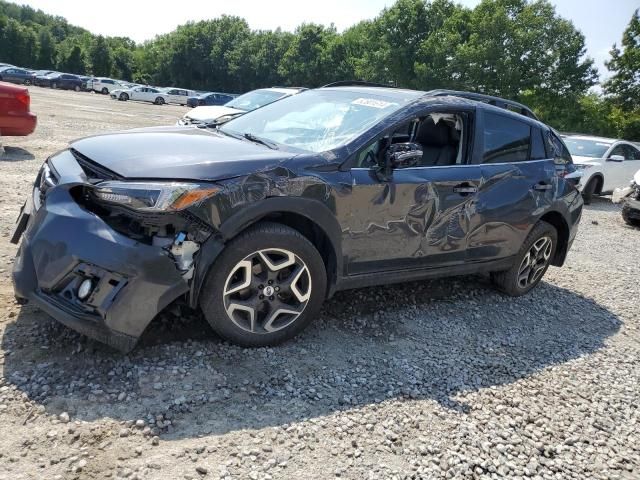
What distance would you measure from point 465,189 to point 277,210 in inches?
67.8

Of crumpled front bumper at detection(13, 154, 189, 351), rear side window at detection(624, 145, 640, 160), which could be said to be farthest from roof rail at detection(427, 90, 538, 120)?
rear side window at detection(624, 145, 640, 160)

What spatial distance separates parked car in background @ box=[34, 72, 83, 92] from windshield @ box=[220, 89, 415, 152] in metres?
51.9

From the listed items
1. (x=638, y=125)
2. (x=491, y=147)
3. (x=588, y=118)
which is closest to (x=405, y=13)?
(x=588, y=118)

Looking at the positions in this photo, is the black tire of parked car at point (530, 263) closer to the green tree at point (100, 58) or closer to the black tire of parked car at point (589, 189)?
the black tire of parked car at point (589, 189)

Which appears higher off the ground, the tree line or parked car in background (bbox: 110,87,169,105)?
the tree line

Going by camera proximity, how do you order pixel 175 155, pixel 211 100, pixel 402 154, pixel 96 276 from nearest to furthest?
pixel 96 276 → pixel 175 155 → pixel 402 154 → pixel 211 100

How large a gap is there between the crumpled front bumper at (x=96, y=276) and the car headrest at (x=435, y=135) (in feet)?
7.83

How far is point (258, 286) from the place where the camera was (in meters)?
3.40

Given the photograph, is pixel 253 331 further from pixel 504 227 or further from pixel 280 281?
pixel 504 227

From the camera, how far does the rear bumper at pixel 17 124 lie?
363 inches

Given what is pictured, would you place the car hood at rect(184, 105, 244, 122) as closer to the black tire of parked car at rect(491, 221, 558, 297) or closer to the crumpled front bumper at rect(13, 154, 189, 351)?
the black tire of parked car at rect(491, 221, 558, 297)

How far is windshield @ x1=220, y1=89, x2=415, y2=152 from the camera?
12.7 ft

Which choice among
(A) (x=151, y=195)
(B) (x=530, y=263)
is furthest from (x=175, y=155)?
(B) (x=530, y=263)

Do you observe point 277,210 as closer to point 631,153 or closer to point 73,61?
point 631,153
